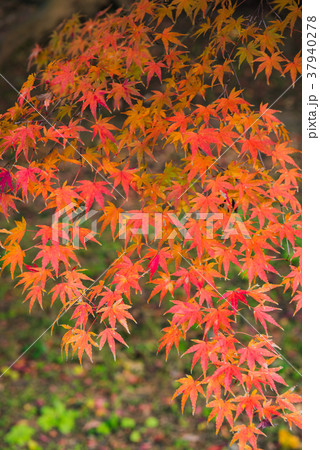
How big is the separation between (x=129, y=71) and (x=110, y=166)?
39 centimetres

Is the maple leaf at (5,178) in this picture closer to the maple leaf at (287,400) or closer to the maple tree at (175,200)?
the maple tree at (175,200)

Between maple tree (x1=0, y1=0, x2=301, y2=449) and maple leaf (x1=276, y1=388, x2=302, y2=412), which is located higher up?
maple tree (x1=0, y1=0, x2=301, y2=449)

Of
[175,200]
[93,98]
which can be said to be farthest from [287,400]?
[93,98]

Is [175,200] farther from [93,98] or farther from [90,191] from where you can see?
[93,98]

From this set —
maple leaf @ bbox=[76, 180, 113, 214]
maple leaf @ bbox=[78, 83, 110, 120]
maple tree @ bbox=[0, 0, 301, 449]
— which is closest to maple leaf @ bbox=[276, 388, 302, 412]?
maple tree @ bbox=[0, 0, 301, 449]

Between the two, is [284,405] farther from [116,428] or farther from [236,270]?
[236,270]

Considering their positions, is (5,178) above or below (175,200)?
above

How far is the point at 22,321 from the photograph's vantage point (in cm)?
284

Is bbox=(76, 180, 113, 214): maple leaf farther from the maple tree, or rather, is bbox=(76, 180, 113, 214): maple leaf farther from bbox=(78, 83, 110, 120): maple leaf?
bbox=(78, 83, 110, 120): maple leaf

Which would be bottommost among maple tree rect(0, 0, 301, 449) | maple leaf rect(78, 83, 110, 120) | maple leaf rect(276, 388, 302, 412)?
maple leaf rect(276, 388, 302, 412)

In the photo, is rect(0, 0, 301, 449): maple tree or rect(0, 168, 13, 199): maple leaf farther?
rect(0, 168, 13, 199): maple leaf

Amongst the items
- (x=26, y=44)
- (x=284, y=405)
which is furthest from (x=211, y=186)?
(x=26, y=44)

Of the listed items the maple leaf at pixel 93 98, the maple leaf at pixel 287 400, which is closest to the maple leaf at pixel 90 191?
the maple leaf at pixel 93 98
